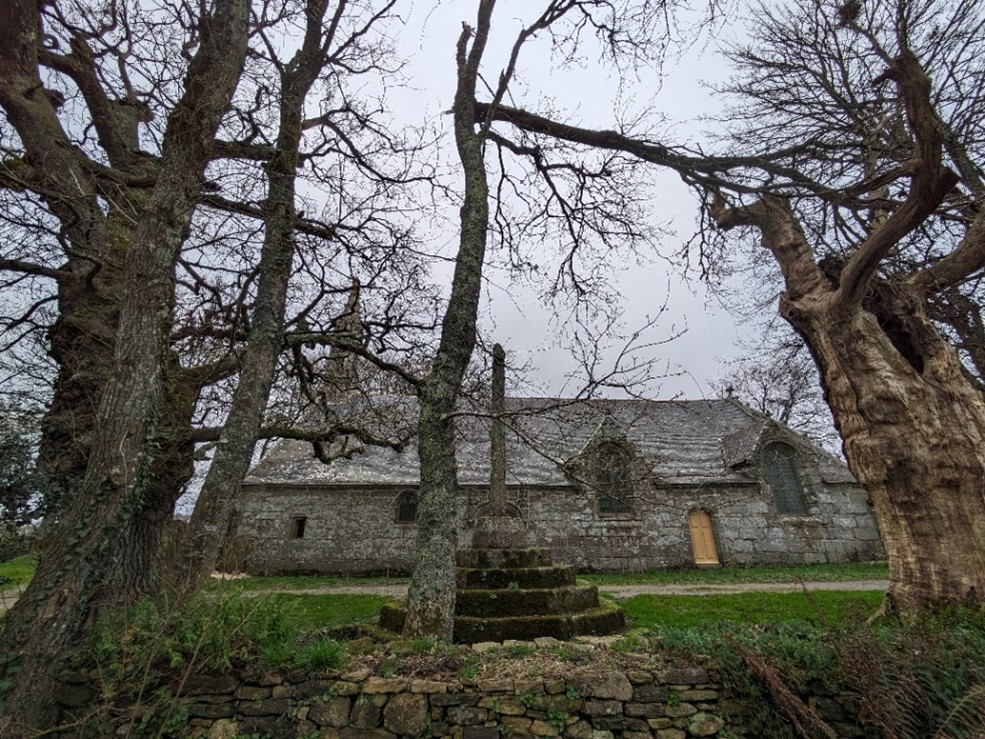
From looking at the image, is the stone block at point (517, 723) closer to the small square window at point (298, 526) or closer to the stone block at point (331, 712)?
the stone block at point (331, 712)

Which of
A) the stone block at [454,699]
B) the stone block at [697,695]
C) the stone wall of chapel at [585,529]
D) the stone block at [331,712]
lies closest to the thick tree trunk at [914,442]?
the stone block at [697,695]

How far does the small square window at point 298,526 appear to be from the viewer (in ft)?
49.7

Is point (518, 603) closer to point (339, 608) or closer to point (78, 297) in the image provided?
point (339, 608)

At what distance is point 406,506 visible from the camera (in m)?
15.8

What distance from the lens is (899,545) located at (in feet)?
17.9

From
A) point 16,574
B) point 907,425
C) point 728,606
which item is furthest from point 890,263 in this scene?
point 16,574

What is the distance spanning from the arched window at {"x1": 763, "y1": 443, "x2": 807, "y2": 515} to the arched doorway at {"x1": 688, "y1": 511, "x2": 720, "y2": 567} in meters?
2.33

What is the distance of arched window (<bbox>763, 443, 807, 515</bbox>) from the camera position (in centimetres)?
1577

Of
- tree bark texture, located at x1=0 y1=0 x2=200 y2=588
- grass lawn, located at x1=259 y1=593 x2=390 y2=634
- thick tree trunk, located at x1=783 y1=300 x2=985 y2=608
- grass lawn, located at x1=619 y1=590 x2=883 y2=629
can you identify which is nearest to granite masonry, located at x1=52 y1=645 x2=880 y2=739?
tree bark texture, located at x1=0 y1=0 x2=200 y2=588

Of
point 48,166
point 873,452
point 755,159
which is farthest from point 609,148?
point 48,166

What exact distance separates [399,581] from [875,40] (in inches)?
600

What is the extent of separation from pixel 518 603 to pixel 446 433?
255 cm

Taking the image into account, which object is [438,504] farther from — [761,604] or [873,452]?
[761,604]

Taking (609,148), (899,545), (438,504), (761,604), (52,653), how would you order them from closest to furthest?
(52,653), (438,504), (899,545), (609,148), (761,604)
